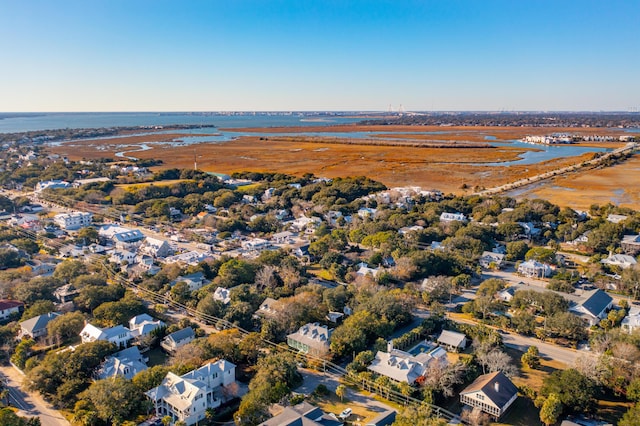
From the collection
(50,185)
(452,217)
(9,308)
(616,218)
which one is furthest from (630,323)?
(50,185)

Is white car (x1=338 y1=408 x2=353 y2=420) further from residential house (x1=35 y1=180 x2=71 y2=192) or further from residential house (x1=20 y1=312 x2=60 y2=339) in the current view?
residential house (x1=35 y1=180 x2=71 y2=192)

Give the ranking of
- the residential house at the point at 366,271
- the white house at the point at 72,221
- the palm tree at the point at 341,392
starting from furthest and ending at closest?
the white house at the point at 72,221
the residential house at the point at 366,271
the palm tree at the point at 341,392

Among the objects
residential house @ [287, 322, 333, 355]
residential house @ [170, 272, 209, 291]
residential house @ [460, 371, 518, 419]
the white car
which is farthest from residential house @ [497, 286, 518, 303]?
residential house @ [170, 272, 209, 291]

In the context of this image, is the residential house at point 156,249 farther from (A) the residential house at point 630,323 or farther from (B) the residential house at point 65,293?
(A) the residential house at point 630,323

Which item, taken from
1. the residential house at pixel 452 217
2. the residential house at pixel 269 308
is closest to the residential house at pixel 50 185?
the residential house at pixel 269 308

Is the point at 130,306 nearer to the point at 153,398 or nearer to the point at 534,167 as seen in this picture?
the point at 153,398

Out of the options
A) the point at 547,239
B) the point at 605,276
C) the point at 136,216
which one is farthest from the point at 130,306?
the point at 547,239

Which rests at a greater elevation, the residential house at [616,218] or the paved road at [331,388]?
the residential house at [616,218]
